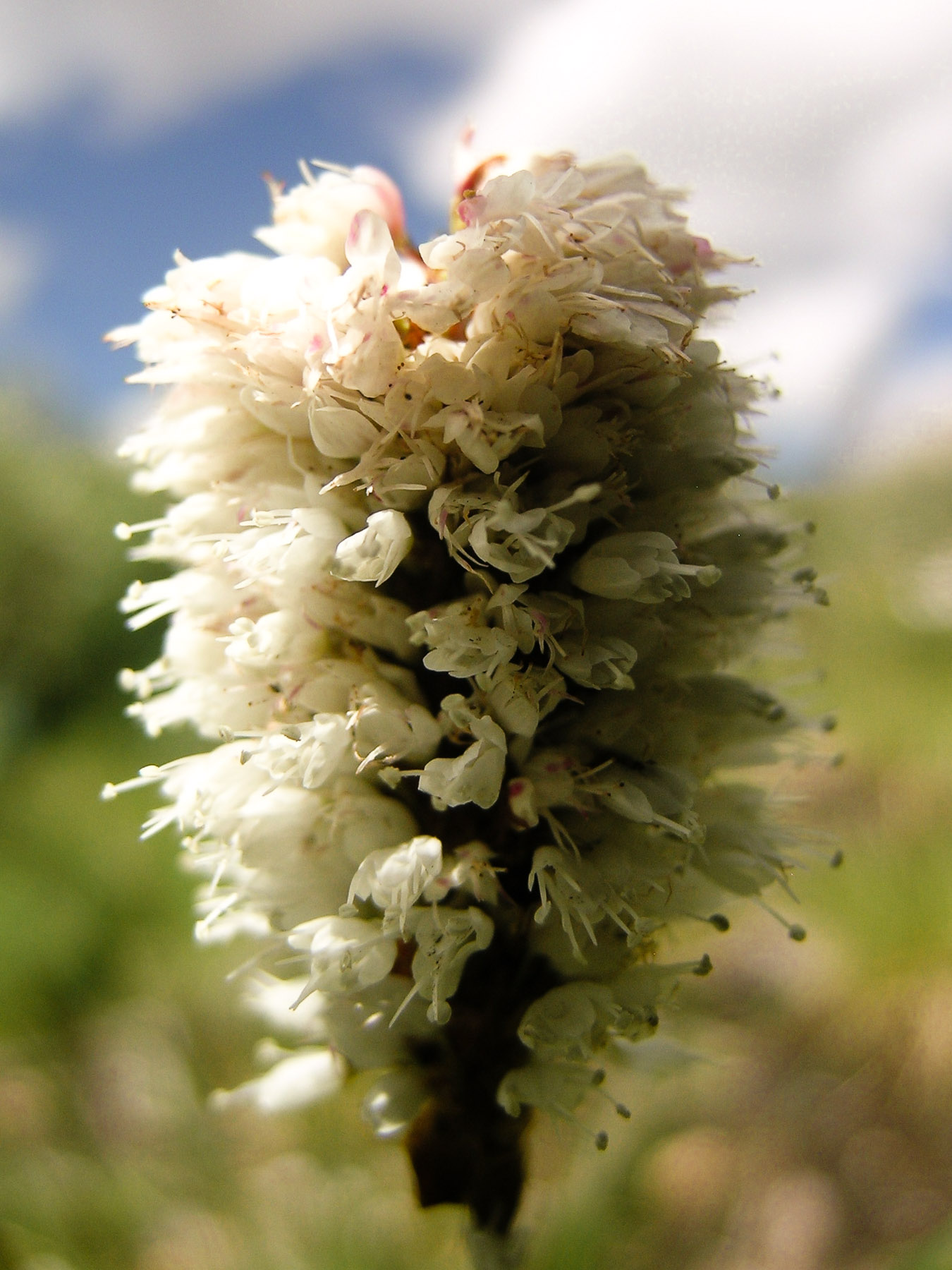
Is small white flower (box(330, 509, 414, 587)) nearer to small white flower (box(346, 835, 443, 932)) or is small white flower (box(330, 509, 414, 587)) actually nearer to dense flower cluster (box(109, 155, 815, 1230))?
dense flower cluster (box(109, 155, 815, 1230))

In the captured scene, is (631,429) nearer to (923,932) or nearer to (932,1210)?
(932,1210)

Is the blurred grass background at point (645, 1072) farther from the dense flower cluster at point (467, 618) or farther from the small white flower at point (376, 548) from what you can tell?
the small white flower at point (376, 548)

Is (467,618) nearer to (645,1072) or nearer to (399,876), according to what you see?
(399,876)

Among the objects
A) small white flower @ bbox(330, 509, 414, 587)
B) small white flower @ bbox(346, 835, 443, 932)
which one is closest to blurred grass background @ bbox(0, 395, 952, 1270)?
small white flower @ bbox(346, 835, 443, 932)

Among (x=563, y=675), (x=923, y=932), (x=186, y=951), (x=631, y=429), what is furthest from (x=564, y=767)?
(x=186, y=951)

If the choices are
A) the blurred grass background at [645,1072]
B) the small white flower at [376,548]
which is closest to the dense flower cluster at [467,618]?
the small white flower at [376,548]

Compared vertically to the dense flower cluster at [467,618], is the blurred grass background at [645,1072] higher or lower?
lower
